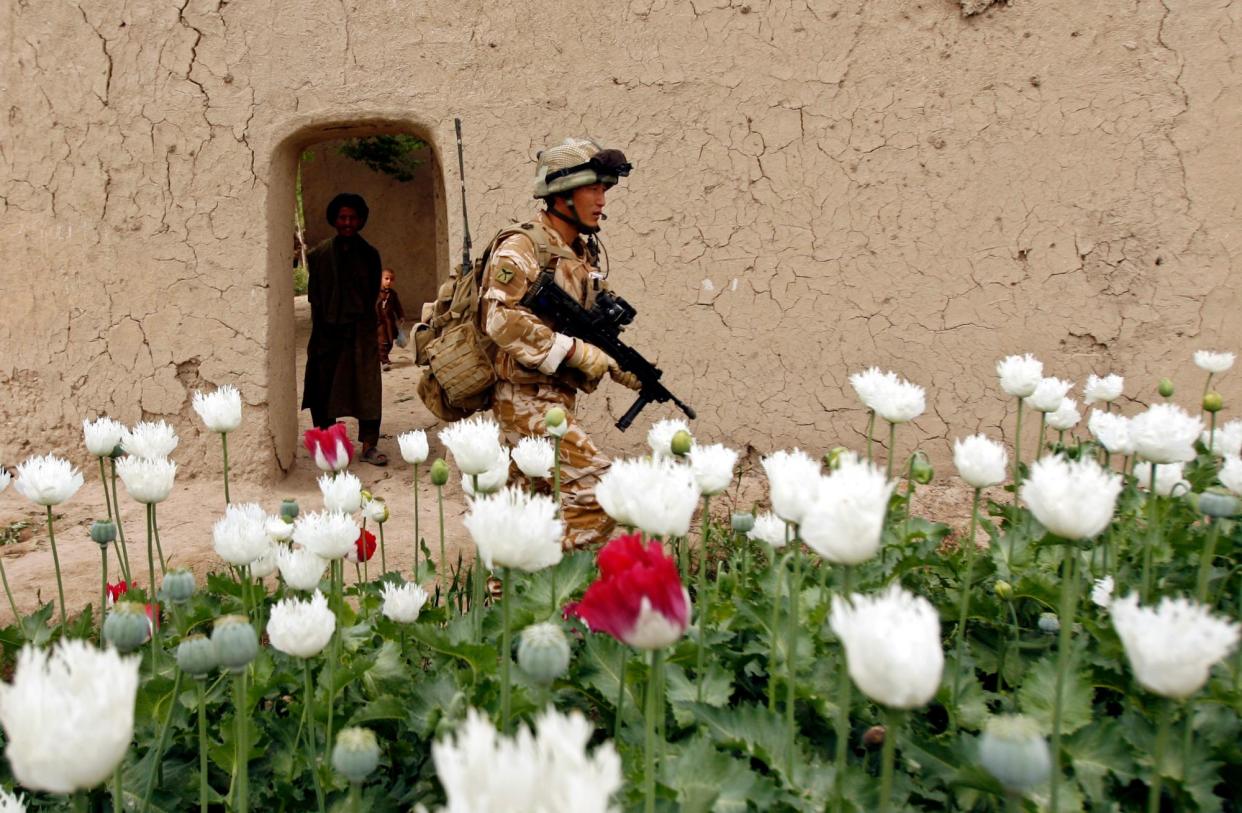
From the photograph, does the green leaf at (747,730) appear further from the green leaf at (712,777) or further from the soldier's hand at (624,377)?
→ the soldier's hand at (624,377)

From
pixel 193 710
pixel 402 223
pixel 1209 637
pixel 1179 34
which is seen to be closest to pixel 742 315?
pixel 1179 34

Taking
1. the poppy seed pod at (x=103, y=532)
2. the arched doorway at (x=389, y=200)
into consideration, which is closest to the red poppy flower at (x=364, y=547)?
the poppy seed pod at (x=103, y=532)

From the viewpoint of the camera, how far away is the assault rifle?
118 inches

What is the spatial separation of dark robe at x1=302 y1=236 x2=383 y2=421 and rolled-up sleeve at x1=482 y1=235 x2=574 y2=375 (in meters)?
2.92

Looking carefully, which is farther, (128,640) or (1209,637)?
(128,640)

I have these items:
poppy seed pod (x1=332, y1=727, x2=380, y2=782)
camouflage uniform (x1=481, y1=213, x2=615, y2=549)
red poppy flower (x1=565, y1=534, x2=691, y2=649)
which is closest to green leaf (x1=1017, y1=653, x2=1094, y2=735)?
red poppy flower (x1=565, y1=534, x2=691, y2=649)

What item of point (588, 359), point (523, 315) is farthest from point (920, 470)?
point (523, 315)

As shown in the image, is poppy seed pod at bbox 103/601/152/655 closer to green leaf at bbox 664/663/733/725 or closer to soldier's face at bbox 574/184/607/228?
green leaf at bbox 664/663/733/725

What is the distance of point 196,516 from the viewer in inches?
165

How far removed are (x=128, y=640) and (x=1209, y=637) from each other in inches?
46.5

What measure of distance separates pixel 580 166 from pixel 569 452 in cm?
94

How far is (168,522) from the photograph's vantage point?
163 inches

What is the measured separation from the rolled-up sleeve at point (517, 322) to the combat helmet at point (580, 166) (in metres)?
0.26

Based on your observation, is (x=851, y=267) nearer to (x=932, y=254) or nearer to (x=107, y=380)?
(x=932, y=254)
